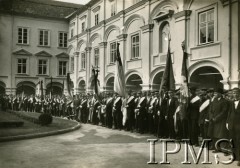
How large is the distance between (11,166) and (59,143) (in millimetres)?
3515

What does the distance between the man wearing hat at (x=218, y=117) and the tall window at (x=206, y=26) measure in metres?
6.97

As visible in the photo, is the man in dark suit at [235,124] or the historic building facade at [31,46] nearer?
the man in dark suit at [235,124]

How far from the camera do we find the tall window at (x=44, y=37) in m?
35.5

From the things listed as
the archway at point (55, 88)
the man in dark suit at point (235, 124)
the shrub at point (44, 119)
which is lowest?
the shrub at point (44, 119)

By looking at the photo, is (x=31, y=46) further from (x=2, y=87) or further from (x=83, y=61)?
(x=83, y=61)

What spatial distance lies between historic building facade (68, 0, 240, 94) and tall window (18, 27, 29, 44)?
806 cm

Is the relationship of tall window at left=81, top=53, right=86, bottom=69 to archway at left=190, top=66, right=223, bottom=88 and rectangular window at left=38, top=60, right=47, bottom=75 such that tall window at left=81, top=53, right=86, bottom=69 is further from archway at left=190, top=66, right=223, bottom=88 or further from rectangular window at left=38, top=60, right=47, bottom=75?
archway at left=190, top=66, right=223, bottom=88

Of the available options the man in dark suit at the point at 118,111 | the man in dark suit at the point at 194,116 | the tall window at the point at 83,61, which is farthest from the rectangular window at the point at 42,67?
the man in dark suit at the point at 194,116

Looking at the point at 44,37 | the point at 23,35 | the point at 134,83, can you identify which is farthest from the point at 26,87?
the point at 134,83

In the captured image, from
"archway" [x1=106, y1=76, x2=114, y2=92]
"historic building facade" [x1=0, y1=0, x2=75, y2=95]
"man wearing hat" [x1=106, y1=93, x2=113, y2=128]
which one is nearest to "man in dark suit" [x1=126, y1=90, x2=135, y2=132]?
"man wearing hat" [x1=106, y1=93, x2=113, y2=128]

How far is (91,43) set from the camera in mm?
28703

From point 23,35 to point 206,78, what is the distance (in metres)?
23.9

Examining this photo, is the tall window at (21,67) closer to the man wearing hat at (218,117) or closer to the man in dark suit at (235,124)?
the man wearing hat at (218,117)

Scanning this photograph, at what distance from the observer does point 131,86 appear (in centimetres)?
2270
